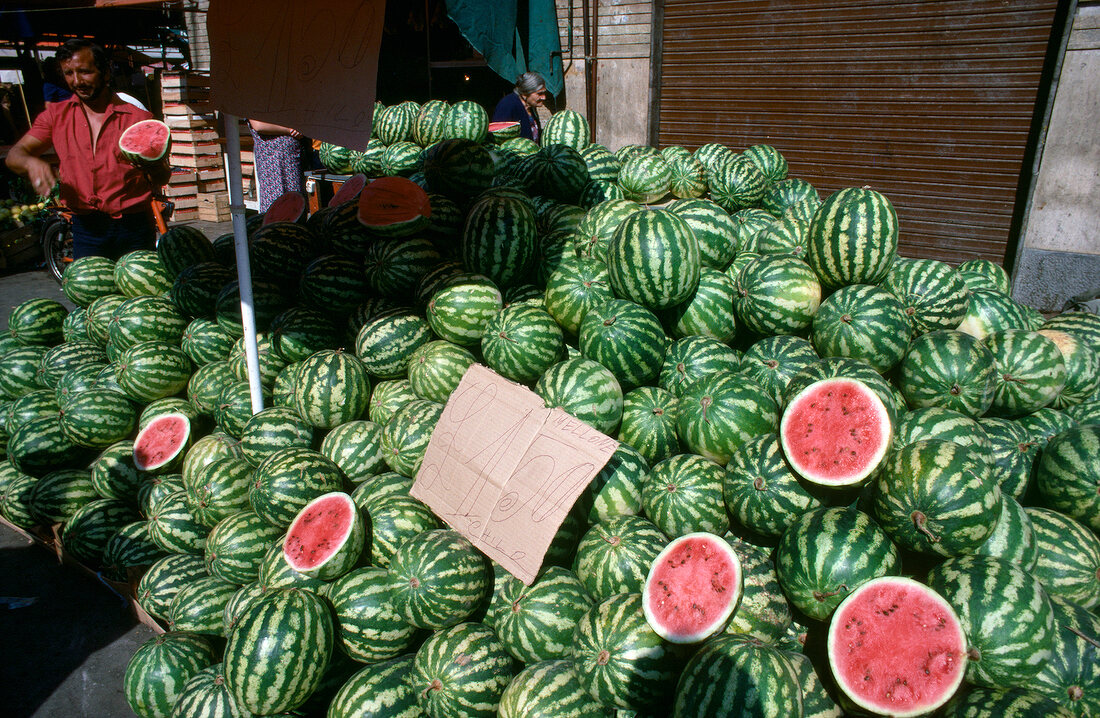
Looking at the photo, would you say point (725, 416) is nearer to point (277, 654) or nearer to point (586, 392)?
point (586, 392)

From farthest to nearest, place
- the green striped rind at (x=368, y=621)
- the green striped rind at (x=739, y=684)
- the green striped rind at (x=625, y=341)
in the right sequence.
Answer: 1. the green striped rind at (x=625, y=341)
2. the green striped rind at (x=368, y=621)
3. the green striped rind at (x=739, y=684)

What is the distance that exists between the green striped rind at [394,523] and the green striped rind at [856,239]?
2.12 metres

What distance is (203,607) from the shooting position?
2.64 metres

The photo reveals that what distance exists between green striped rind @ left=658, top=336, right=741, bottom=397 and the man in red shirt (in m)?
4.86

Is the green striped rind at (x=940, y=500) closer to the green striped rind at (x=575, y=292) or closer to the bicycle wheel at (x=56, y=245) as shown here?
the green striped rind at (x=575, y=292)

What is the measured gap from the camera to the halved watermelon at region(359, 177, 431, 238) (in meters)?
3.42

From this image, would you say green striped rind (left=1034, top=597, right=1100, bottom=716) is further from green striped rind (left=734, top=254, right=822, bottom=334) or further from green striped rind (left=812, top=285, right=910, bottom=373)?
green striped rind (left=734, top=254, right=822, bottom=334)

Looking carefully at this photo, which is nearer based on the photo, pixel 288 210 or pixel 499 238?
pixel 499 238

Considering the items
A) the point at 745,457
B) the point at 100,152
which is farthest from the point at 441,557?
the point at 100,152

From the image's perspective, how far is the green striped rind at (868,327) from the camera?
2574 mm

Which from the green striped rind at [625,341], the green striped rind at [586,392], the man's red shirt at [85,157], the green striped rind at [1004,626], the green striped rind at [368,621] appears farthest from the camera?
the man's red shirt at [85,157]

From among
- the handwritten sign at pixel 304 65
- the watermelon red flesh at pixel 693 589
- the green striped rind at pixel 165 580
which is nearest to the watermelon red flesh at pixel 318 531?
the green striped rind at pixel 165 580

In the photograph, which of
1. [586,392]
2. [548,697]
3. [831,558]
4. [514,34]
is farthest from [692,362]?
[514,34]

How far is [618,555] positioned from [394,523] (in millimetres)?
900
